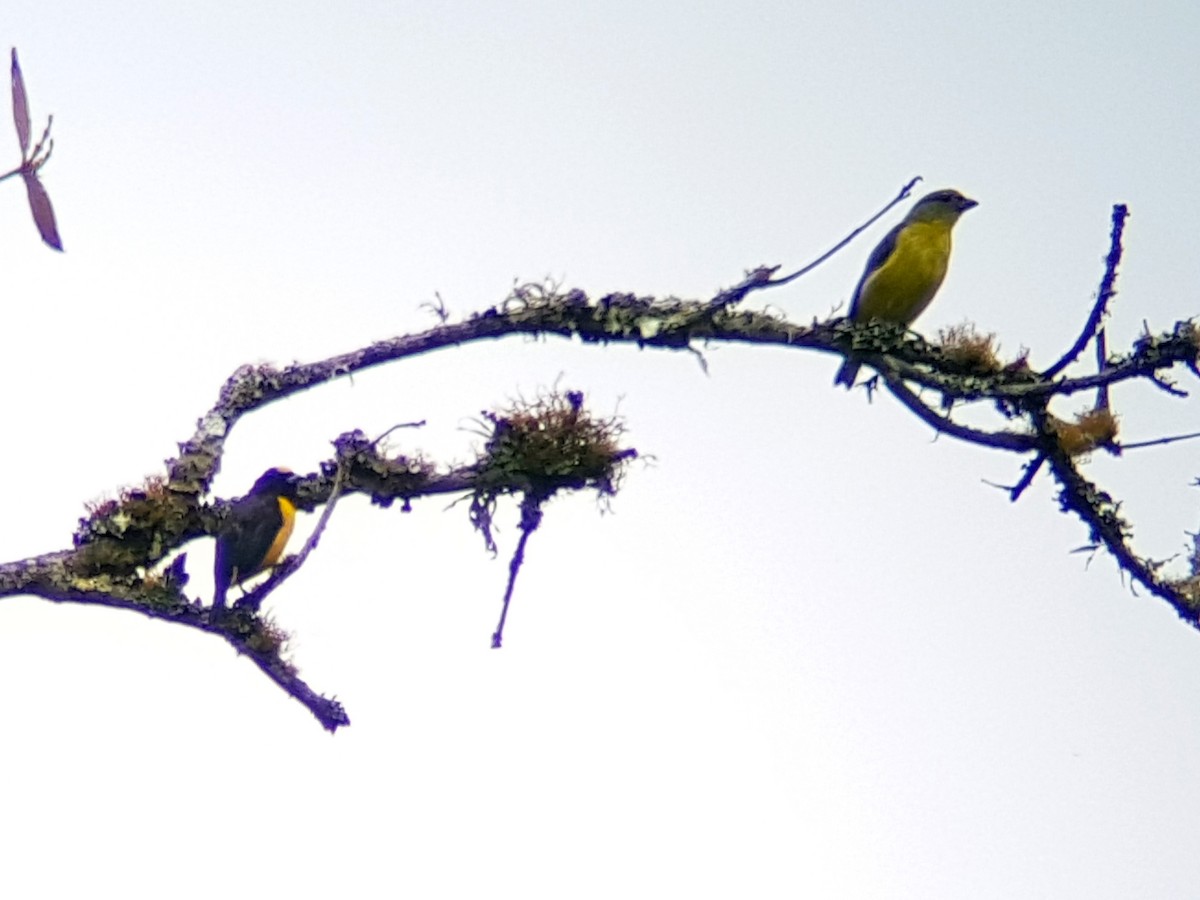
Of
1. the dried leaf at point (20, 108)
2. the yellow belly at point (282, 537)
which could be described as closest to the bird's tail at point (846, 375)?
the yellow belly at point (282, 537)

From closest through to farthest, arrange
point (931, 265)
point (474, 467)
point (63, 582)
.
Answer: point (63, 582), point (474, 467), point (931, 265)

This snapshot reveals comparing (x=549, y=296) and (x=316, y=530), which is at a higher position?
(x=549, y=296)

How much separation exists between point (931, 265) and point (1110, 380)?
7.27ft

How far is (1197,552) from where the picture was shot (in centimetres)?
430

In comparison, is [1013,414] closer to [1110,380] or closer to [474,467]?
[1110,380]

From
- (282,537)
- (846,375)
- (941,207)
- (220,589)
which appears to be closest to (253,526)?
(220,589)

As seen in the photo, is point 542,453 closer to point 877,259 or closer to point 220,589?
point 220,589

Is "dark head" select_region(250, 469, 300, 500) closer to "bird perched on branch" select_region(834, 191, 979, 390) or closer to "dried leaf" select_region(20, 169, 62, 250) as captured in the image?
"dried leaf" select_region(20, 169, 62, 250)

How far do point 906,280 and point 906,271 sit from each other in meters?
0.04

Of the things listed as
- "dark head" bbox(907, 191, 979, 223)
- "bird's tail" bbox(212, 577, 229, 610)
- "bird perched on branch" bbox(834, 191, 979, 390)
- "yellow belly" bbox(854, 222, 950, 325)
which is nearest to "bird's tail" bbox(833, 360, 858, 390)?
"bird perched on branch" bbox(834, 191, 979, 390)

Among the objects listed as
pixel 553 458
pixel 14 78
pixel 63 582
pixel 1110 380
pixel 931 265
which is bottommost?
pixel 14 78

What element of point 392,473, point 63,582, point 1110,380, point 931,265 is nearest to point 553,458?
point 392,473

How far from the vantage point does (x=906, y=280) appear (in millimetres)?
5977

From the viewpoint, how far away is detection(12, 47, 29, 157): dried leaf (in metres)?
1.62
